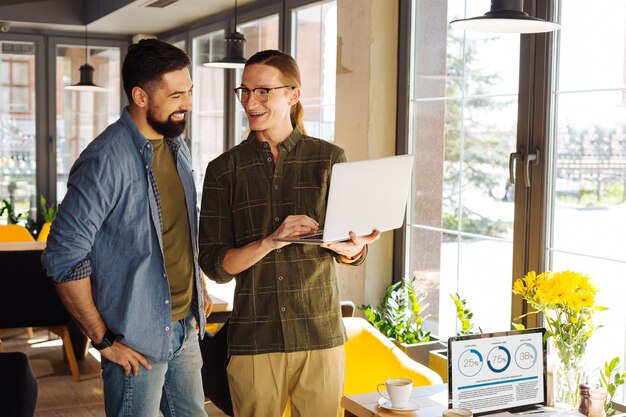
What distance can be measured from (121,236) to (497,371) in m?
1.14

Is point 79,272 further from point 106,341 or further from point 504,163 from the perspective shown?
point 504,163

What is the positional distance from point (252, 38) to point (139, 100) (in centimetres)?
467

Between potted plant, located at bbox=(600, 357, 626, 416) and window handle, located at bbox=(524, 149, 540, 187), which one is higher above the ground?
window handle, located at bbox=(524, 149, 540, 187)

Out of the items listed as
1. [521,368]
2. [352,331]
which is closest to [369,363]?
[352,331]

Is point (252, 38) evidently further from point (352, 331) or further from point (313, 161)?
point (313, 161)

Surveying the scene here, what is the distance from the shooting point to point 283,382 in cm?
234

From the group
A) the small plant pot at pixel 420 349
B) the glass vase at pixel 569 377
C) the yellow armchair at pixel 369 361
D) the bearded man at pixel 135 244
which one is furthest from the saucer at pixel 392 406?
the small plant pot at pixel 420 349

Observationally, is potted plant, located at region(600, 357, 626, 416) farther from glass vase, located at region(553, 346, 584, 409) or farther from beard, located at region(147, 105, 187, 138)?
beard, located at region(147, 105, 187, 138)

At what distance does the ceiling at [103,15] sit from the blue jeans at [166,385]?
5160 millimetres

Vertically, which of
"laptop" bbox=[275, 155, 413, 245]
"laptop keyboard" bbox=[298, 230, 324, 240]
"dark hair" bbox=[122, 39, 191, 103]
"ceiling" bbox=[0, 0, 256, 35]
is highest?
"ceiling" bbox=[0, 0, 256, 35]

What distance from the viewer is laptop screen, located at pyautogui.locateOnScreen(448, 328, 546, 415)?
2287 millimetres

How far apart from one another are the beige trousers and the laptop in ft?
1.28

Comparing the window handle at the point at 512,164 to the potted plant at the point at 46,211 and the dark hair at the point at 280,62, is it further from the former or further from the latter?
the potted plant at the point at 46,211

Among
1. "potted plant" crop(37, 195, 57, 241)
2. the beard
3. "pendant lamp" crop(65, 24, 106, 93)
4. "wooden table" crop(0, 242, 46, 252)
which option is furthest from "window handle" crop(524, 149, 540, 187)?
"potted plant" crop(37, 195, 57, 241)
